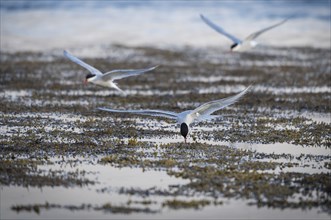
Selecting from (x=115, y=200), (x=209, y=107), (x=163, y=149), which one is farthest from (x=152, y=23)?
(x=115, y=200)

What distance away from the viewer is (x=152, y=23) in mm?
42125

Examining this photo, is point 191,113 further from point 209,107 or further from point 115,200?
point 115,200

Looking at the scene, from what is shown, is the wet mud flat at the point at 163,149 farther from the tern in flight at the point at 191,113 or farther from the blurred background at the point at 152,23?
the blurred background at the point at 152,23

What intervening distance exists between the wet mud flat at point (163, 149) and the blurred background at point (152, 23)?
1037cm

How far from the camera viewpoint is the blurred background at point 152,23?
32938 mm

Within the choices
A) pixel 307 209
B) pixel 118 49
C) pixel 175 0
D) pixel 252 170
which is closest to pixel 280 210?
pixel 307 209

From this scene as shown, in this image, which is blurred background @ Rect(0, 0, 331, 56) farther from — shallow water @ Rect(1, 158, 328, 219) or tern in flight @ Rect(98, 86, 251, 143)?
shallow water @ Rect(1, 158, 328, 219)

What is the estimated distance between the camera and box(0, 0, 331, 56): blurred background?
3294 cm

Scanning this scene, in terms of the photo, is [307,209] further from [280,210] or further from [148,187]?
[148,187]

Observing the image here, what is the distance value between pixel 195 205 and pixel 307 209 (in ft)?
4.48

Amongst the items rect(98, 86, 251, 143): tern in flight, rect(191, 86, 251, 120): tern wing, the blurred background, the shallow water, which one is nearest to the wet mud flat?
the shallow water

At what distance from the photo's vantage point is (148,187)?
10273 millimetres

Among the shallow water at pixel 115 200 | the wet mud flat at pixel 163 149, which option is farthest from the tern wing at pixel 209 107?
the shallow water at pixel 115 200

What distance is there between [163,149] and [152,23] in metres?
30.1
